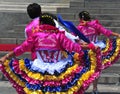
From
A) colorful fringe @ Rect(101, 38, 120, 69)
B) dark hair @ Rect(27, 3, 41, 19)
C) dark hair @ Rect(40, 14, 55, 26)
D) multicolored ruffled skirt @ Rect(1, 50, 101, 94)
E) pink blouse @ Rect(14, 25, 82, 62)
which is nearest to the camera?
multicolored ruffled skirt @ Rect(1, 50, 101, 94)

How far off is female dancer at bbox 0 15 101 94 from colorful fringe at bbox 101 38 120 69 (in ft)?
8.92

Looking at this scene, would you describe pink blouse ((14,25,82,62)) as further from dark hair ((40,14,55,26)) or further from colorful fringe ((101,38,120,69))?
colorful fringe ((101,38,120,69))

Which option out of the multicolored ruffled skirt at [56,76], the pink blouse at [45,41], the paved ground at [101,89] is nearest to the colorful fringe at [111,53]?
the paved ground at [101,89]

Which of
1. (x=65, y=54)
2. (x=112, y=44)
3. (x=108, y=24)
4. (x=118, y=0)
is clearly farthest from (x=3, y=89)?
(x=118, y=0)

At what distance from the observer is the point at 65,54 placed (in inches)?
234

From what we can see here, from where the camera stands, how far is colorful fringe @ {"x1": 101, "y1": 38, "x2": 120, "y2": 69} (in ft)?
28.1

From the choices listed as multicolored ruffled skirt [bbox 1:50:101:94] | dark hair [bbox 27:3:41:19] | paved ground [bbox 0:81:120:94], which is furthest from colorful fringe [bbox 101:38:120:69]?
multicolored ruffled skirt [bbox 1:50:101:94]

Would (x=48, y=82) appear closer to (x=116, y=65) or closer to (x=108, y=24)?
(x=116, y=65)

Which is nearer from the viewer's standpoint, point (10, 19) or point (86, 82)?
point (86, 82)

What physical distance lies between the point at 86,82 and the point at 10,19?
8982 mm

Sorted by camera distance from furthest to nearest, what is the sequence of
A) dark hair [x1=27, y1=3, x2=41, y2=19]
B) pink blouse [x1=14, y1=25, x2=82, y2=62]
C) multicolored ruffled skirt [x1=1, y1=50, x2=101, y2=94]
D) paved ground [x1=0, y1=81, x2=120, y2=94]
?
paved ground [x1=0, y1=81, x2=120, y2=94] → dark hair [x1=27, y1=3, x2=41, y2=19] → pink blouse [x1=14, y1=25, x2=82, y2=62] → multicolored ruffled skirt [x1=1, y1=50, x2=101, y2=94]

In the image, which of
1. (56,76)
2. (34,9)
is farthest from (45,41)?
(34,9)

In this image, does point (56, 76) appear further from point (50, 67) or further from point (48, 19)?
point (48, 19)

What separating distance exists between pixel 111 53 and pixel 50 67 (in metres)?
3.23
